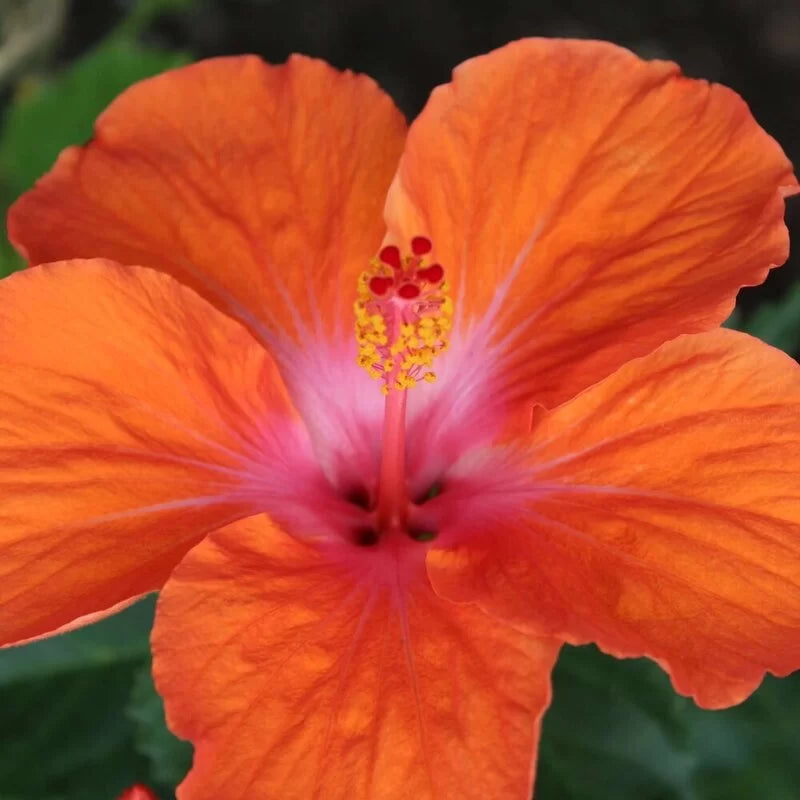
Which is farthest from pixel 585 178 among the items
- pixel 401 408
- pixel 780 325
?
pixel 780 325

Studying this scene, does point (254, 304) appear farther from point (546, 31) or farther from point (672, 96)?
point (546, 31)

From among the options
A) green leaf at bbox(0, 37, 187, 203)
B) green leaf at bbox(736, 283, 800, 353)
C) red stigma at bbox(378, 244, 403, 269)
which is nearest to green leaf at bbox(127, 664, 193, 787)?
red stigma at bbox(378, 244, 403, 269)

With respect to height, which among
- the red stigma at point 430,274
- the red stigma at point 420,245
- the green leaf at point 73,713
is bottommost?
the green leaf at point 73,713

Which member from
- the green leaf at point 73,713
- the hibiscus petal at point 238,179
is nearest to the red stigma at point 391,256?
the hibiscus petal at point 238,179

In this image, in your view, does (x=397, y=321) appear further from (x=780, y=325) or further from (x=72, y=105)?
(x=72, y=105)

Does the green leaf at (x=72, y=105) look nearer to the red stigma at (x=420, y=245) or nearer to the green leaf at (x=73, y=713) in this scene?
the green leaf at (x=73, y=713)

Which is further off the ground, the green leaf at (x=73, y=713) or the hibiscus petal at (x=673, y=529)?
the hibiscus petal at (x=673, y=529)
